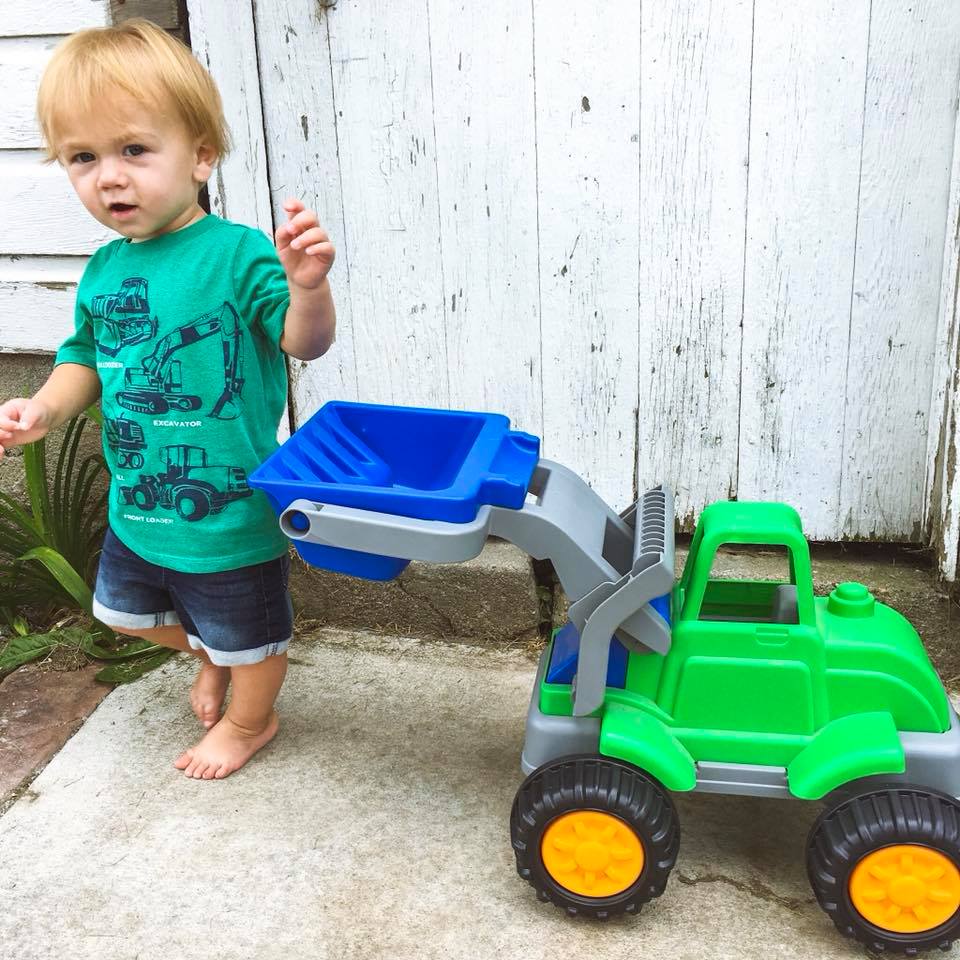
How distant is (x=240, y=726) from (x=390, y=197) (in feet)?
3.78

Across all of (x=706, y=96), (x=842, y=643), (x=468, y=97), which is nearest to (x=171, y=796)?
(x=842, y=643)

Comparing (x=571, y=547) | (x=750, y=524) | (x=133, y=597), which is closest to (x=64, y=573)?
(x=133, y=597)

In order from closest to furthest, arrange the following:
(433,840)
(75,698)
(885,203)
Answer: (433,840) < (885,203) < (75,698)

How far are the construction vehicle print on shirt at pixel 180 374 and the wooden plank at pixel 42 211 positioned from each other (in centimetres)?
77

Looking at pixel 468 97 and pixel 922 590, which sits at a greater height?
pixel 468 97

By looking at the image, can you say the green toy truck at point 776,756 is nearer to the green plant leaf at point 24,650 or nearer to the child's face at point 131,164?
the child's face at point 131,164

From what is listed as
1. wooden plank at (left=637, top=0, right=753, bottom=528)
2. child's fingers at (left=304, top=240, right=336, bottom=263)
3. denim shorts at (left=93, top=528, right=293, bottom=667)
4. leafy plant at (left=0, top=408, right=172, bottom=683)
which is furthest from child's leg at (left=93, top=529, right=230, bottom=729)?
wooden plank at (left=637, top=0, right=753, bottom=528)

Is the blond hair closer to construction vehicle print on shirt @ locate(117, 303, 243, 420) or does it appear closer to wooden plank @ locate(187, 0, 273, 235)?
construction vehicle print on shirt @ locate(117, 303, 243, 420)

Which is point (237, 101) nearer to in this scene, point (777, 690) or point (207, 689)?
point (207, 689)

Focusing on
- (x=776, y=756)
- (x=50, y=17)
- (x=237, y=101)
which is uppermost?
(x=50, y=17)

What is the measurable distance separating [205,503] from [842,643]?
3.41ft

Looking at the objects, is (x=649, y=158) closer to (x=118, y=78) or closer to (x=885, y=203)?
(x=885, y=203)

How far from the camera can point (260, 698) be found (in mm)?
1995

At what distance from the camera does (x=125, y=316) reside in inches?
69.5
